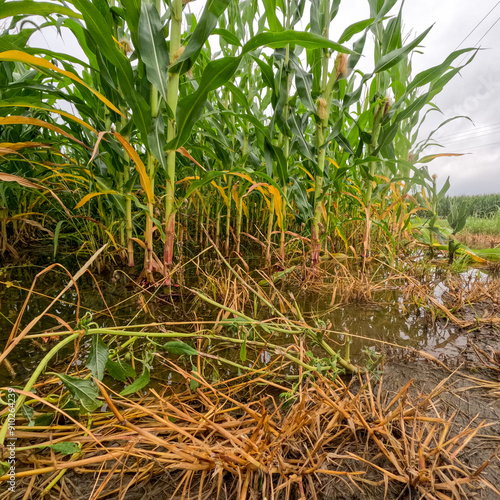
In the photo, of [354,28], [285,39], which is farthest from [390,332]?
[354,28]

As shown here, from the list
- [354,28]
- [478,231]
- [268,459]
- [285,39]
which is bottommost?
[478,231]

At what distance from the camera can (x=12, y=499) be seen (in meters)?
0.40

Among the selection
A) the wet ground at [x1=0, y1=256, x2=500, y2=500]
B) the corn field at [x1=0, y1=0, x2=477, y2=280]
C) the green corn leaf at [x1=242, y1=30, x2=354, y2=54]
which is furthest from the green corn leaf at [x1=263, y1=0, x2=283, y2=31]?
the wet ground at [x1=0, y1=256, x2=500, y2=500]

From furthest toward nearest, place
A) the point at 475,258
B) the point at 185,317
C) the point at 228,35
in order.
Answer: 1. the point at 475,258
2. the point at 228,35
3. the point at 185,317

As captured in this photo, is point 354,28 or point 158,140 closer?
point 158,140

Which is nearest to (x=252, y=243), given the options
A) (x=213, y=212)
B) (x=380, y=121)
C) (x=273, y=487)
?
(x=213, y=212)

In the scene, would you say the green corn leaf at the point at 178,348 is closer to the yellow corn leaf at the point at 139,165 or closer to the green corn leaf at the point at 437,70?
the yellow corn leaf at the point at 139,165

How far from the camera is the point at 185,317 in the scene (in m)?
0.98

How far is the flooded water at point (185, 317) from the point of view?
0.79 meters

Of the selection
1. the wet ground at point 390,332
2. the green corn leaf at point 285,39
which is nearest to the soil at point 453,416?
the wet ground at point 390,332

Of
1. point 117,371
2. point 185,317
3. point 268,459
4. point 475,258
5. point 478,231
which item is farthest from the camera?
point 478,231

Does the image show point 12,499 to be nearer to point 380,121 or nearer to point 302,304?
point 302,304

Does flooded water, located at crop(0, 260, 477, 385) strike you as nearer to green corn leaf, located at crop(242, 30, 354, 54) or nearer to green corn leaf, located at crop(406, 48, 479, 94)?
green corn leaf, located at crop(242, 30, 354, 54)

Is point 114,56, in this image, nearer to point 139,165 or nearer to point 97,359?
point 139,165
